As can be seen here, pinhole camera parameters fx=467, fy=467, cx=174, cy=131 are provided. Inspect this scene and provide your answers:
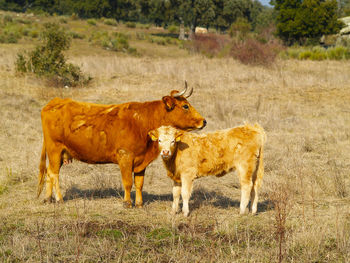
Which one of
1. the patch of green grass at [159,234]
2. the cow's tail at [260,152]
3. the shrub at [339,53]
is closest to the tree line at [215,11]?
the shrub at [339,53]

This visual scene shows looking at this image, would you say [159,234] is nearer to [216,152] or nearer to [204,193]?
[216,152]

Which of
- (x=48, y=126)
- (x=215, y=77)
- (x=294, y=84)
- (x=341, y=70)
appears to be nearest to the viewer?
(x=48, y=126)

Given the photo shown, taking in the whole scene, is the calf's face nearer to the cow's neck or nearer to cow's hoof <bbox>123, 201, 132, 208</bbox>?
the cow's neck

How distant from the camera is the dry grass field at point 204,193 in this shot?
5.18m

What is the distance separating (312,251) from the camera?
17.1 feet

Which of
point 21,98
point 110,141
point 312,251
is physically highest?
point 110,141

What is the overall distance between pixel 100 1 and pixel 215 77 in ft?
169

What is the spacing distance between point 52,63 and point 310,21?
25728 mm

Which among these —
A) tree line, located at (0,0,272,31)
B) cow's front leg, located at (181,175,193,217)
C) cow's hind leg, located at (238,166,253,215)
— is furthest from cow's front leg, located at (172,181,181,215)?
tree line, located at (0,0,272,31)

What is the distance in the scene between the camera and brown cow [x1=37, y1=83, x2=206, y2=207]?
6.97m

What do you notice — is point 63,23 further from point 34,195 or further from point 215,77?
point 34,195

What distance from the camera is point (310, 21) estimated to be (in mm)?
39062

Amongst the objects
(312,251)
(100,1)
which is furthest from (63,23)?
(312,251)

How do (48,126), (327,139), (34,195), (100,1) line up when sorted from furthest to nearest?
(100,1) → (327,139) → (34,195) → (48,126)
